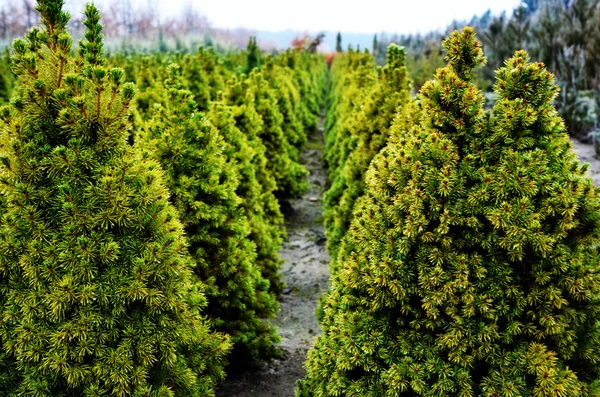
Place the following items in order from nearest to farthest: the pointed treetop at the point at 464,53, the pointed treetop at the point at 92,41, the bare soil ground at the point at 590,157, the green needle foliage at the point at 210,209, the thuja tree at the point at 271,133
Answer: the pointed treetop at the point at 92,41, the pointed treetop at the point at 464,53, the green needle foliage at the point at 210,209, the thuja tree at the point at 271,133, the bare soil ground at the point at 590,157

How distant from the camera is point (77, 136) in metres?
2.74

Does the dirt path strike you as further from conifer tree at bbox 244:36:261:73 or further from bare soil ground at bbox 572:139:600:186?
conifer tree at bbox 244:36:261:73

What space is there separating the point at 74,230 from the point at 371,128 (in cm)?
402

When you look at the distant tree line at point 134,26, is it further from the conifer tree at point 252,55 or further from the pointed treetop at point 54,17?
the pointed treetop at point 54,17

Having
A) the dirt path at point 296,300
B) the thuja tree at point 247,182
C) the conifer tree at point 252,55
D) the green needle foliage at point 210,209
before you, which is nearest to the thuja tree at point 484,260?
the green needle foliage at point 210,209

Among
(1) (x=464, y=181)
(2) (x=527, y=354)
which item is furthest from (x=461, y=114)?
(2) (x=527, y=354)

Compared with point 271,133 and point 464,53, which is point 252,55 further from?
point 464,53

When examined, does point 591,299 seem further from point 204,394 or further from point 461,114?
point 204,394

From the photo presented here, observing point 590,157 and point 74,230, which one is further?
point 590,157

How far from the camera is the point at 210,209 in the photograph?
4531 millimetres

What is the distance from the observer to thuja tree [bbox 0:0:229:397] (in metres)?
2.69

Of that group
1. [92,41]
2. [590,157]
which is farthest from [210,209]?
[590,157]

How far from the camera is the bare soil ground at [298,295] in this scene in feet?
16.8

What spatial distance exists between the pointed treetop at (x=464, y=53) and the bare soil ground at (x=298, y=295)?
3.54 m
